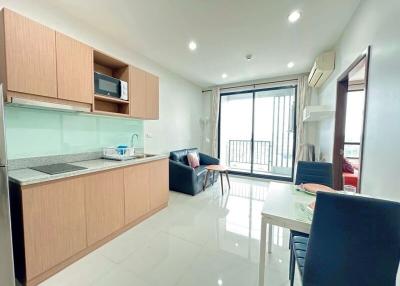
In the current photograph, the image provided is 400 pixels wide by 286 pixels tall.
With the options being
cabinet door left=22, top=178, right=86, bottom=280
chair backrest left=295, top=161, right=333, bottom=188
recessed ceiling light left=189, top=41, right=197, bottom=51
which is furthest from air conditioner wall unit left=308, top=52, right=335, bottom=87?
cabinet door left=22, top=178, right=86, bottom=280

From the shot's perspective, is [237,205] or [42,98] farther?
[237,205]

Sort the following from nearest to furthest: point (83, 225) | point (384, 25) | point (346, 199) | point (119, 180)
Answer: point (346, 199), point (384, 25), point (83, 225), point (119, 180)

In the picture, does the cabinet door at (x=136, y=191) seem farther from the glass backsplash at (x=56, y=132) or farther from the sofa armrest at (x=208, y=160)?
the sofa armrest at (x=208, y=160)

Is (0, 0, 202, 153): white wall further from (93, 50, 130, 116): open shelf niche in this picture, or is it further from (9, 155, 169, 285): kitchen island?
(9, 155, 169, 285): kitchen island

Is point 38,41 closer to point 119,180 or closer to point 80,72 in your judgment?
point 80,72

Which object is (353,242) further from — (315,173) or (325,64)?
(325,64)

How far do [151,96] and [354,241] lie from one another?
3.03 m

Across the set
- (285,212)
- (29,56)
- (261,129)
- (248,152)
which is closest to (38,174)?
(29,56)

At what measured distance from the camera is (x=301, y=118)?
4242 mm

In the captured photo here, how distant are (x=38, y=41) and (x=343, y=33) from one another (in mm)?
3695

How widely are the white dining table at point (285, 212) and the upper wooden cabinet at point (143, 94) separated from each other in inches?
89.1

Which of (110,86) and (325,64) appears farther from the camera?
(325,64)

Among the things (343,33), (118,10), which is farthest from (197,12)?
(343,33)

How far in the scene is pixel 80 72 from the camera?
2016mm
